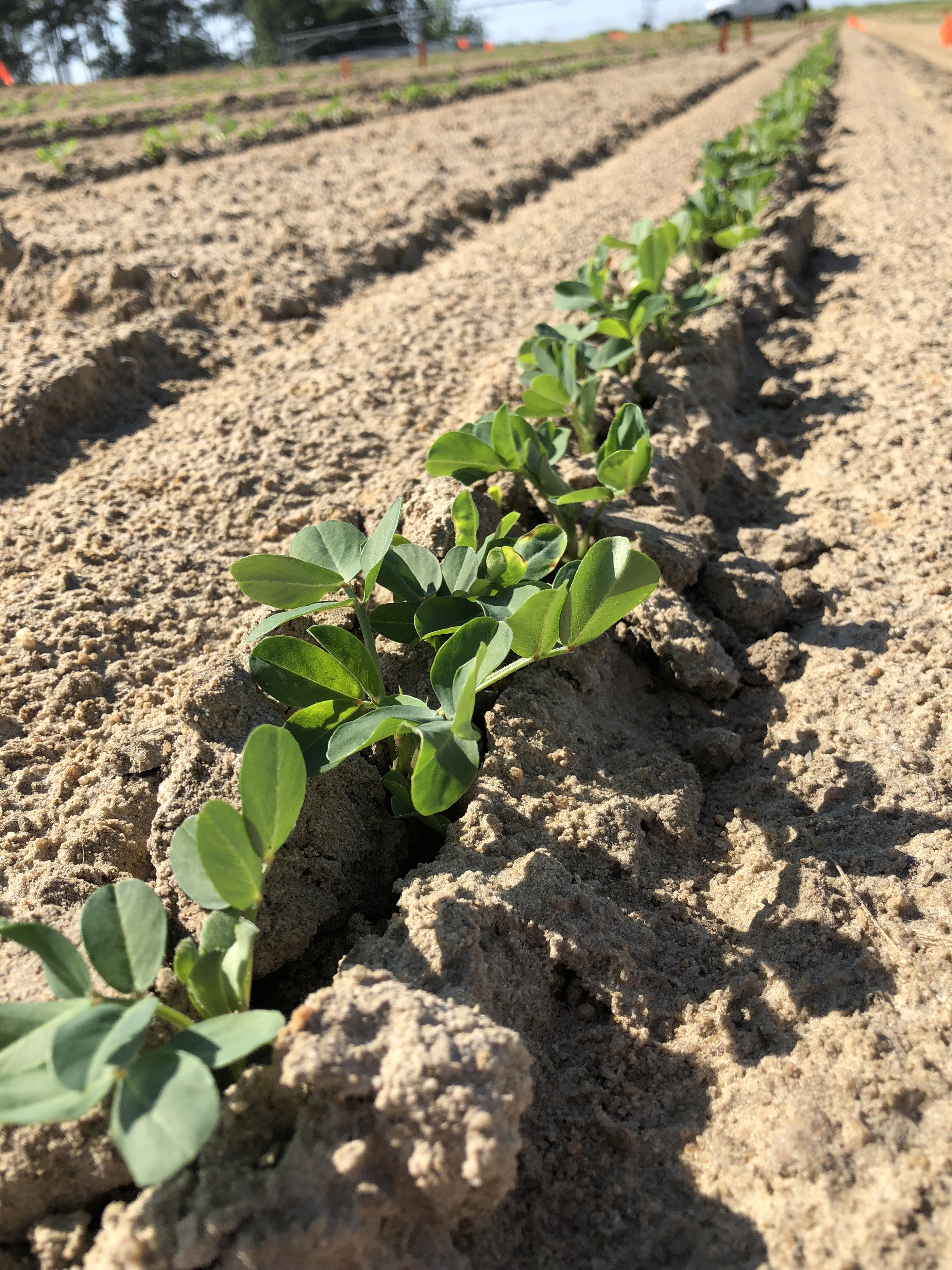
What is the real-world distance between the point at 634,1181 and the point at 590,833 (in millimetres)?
A: 466

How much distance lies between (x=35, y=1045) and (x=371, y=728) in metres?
0.52

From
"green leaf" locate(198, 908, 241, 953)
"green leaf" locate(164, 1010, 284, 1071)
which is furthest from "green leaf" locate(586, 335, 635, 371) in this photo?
"green leaf" locate(164, 1010, 284, 1071)

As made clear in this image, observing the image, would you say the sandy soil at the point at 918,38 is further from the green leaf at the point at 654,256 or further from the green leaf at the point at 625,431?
the green leaf at the point at 625,431

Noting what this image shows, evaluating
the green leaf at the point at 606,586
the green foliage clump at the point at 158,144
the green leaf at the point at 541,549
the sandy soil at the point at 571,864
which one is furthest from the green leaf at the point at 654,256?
the green foliage clump at the point at 158,144

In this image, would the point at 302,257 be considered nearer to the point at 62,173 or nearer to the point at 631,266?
the point at 631,266

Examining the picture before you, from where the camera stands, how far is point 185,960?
103 cm

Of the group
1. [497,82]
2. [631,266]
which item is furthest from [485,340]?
[497,82]

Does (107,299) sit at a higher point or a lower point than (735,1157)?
higher

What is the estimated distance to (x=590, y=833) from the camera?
135cm

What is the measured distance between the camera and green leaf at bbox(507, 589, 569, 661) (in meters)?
1.20

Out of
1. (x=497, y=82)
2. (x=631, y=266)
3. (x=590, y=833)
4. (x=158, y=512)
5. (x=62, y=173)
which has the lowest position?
(x=590, y=833)

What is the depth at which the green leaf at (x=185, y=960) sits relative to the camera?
1.03 meters

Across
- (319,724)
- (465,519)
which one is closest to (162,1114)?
(319,724)

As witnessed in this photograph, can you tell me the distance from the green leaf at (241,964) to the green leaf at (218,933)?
0.02m
